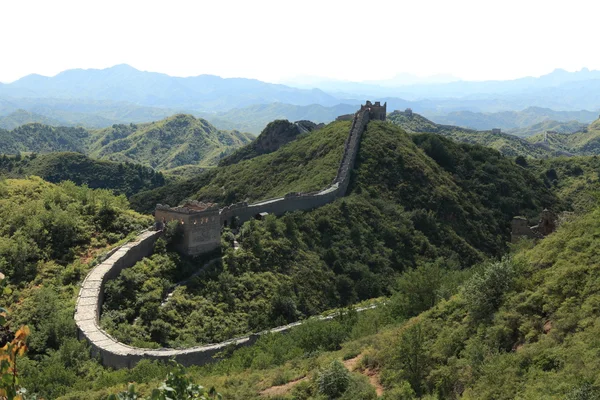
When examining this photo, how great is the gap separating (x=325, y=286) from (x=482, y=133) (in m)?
162

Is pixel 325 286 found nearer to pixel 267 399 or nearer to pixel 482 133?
pixel 267 399

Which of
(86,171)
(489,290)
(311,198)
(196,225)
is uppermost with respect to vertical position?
(489,290)

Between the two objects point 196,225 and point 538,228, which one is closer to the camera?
point 196,225

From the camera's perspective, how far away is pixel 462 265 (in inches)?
1921

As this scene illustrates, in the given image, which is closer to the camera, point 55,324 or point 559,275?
point 559,275

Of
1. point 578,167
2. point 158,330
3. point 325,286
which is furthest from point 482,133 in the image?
point 158,330

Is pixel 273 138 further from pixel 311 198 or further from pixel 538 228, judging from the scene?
pixel 538 228

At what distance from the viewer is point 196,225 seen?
3528 centimetres

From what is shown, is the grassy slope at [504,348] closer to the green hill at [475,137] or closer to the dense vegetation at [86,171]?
the dense vegetation at [86,171]

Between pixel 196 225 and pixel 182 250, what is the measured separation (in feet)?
6.05

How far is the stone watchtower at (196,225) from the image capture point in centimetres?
3500

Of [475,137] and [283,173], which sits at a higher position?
[475,137]

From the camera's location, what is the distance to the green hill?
162m

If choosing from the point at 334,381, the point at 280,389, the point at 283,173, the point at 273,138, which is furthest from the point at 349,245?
the point at 273,138
